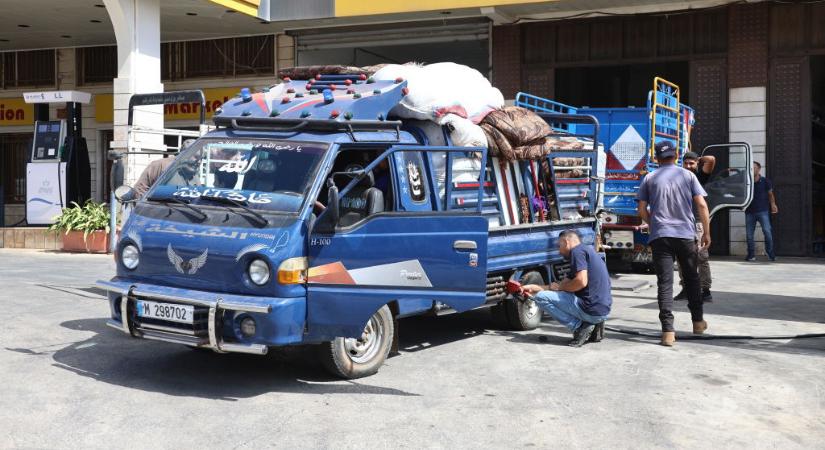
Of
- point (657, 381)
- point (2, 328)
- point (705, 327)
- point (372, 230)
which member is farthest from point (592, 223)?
point (2, 328)

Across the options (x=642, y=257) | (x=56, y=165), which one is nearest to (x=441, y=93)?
(x=642, y=257)

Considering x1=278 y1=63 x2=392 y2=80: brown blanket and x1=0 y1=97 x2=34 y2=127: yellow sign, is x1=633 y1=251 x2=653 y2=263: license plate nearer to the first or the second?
x1=278 y1=63 x2=392 y2=80: brown blanket

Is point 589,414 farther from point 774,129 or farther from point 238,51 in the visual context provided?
point 238,51

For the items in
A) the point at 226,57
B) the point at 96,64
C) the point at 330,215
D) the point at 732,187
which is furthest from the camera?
the point at 96,64

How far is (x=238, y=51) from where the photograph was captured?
21141 millimetres

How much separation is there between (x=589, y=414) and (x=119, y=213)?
39.9 feet

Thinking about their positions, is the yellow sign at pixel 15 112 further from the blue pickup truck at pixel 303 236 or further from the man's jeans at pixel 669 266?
the man's jeans at pixel 669 266

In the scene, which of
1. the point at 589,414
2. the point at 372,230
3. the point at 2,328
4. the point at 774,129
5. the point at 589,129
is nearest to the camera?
the point at 589,414

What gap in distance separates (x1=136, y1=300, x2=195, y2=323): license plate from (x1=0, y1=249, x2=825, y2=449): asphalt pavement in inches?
20.4

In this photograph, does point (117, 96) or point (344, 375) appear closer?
point (344, 375)

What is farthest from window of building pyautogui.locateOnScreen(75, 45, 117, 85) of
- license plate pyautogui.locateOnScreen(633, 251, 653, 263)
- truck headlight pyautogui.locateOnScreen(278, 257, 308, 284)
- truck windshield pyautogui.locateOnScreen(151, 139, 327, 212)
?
truck headlight pyautogui.locateOnScreen(278, 257, 308, 284)

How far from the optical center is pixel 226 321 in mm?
5945

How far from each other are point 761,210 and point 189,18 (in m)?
12.1

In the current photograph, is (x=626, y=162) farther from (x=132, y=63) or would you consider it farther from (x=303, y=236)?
(x=132, y=63)
